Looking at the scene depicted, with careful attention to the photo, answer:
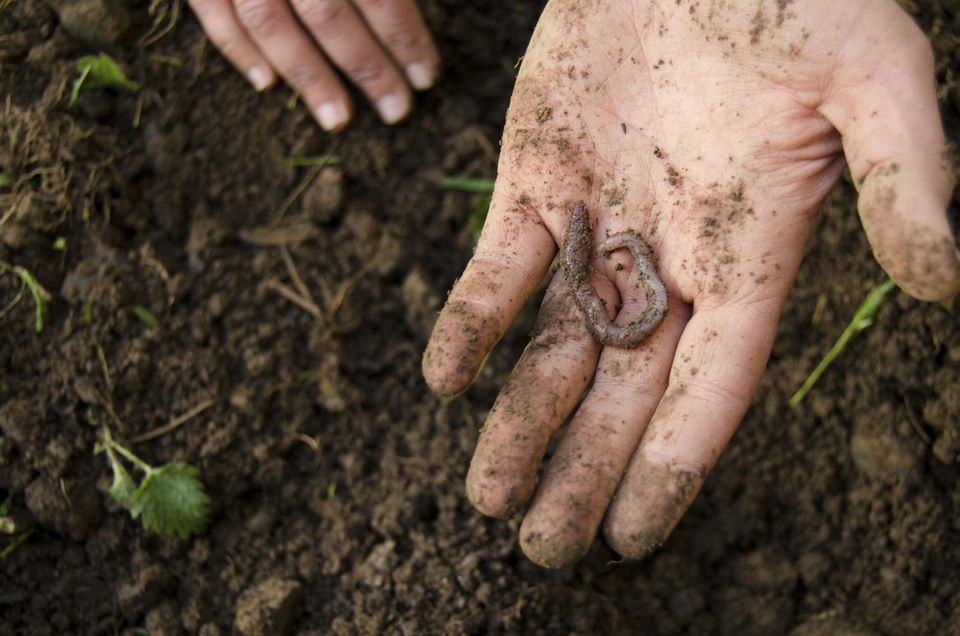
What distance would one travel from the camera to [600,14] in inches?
169

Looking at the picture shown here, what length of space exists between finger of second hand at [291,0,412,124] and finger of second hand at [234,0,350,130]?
8 cm

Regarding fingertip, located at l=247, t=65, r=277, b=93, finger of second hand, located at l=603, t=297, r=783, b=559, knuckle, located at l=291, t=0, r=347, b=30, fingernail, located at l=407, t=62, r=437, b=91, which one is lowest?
finger of second hand, located at l=603, t=297, r=783, b=559

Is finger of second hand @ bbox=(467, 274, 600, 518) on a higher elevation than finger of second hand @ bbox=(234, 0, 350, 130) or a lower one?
lower

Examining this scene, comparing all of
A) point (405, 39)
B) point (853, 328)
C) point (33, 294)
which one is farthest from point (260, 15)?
point (853, 328)

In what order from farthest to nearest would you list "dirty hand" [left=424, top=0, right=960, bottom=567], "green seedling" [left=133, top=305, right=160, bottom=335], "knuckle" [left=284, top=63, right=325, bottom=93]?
"knuckle" [left=284, top=63, right=325, bottom=93]
"green seedling" [left=133, top=305, right=160, bottom=335]
"dirty hand" [left=424, top=0, right=960, bottom=567]

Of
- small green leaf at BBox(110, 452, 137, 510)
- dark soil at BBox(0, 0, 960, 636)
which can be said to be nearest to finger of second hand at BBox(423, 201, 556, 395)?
dark soil at BBox(0, 0, 960, 636)

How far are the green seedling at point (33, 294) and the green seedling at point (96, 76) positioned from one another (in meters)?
0.94

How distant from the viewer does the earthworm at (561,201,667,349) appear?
12.6 ft

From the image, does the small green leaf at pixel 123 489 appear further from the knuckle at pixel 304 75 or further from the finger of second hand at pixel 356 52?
the finger of second hand at pixel 356 52

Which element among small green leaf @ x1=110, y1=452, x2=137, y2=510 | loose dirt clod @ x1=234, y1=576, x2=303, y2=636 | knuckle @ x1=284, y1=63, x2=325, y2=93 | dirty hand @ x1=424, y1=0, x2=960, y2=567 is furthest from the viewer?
knuckle @ x1=284, y1=63, x2=325, y2=93

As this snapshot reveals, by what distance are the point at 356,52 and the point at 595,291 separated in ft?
6.85

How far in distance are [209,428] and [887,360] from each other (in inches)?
133

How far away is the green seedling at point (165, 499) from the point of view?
426 centimetres

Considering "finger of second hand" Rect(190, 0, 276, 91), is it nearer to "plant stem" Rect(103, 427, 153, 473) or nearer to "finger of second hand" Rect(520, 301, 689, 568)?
"plant stem" Rect(103, 427, 153, 473)
